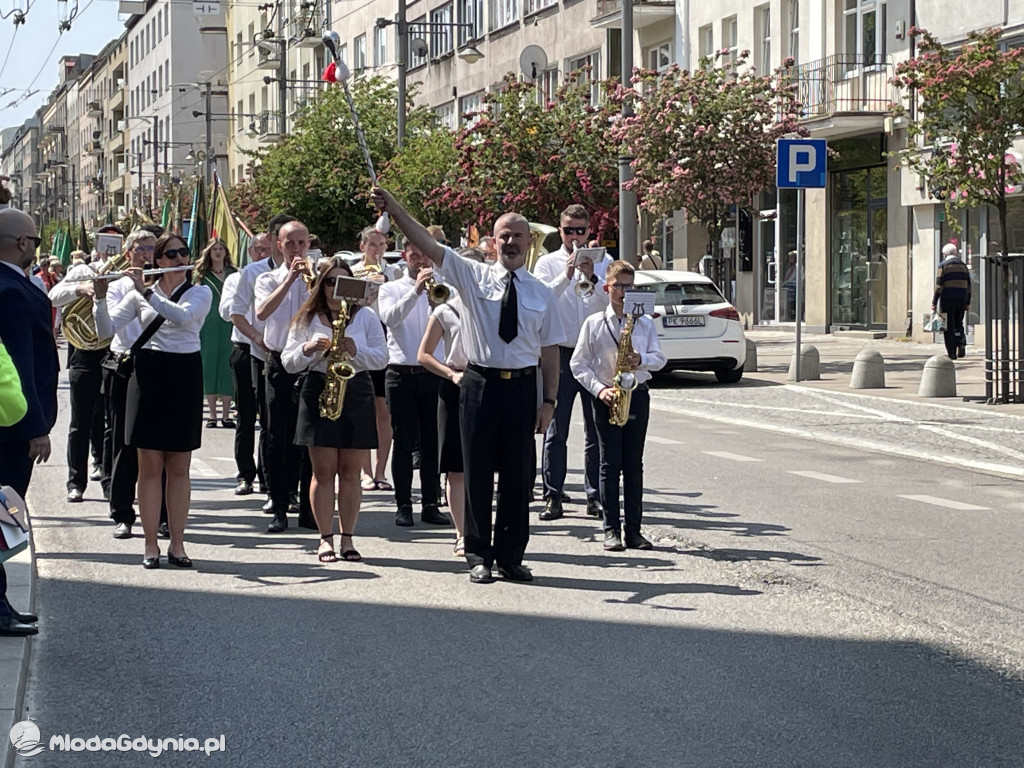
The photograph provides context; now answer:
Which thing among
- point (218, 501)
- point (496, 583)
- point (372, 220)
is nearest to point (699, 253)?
point (372, 220)

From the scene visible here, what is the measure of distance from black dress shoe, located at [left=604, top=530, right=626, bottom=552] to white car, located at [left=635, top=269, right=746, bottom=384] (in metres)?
Result: 12.3

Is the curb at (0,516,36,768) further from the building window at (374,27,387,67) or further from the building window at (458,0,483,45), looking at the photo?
the building window at (374,27,387,67)

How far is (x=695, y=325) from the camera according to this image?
22094 mm

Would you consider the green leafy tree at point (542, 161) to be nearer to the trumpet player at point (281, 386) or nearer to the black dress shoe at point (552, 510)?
the black dress shoe at point (552, 510)

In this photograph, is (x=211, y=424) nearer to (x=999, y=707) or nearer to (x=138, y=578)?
(x=138, y=578)

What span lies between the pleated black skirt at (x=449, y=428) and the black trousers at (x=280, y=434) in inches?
44.2

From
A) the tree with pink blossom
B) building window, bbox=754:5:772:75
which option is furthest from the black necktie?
building window, bbox=754:5:772:75

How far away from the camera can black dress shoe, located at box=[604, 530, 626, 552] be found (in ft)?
31.7

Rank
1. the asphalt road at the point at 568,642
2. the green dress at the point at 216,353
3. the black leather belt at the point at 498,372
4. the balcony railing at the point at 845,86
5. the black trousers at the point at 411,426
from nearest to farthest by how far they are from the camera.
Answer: the asphalt road at the point at 568,642, the black leather belt at the point at 498,372, the black trousers at the point at 411,426, the green dress at the point at 216,353, the balcony railing at the point at 845,86

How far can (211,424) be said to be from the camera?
17906 millimetres

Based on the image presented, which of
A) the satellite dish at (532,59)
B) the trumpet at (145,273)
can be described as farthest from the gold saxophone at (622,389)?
the satellite dish at (532,59)

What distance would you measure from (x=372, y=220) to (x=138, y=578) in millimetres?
38059

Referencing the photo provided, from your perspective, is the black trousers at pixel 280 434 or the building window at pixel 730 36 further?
the building window at pixel 730 36

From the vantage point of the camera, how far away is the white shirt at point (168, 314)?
30.2 feet
